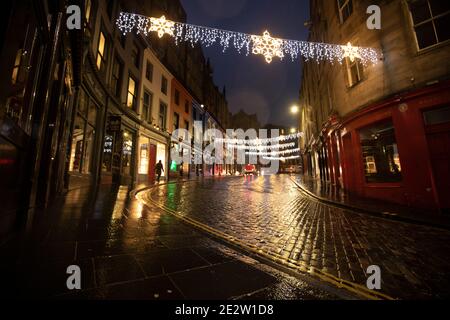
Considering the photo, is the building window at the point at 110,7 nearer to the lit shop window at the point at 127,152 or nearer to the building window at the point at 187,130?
the lit shop window at the point at 127,152

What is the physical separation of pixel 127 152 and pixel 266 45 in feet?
41.0

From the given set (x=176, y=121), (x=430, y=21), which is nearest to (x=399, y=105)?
(x=430, y=21)

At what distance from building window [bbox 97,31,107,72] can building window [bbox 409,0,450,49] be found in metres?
14.5

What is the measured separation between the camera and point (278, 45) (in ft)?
27.3

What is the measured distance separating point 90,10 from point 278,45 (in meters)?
9.21

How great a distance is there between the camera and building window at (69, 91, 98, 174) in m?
10.0

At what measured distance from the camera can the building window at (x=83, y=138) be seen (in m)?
10.0

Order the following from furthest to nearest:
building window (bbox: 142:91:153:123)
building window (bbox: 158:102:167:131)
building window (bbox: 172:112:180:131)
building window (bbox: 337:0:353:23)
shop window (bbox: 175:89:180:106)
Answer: shop window (bbox: 175:89:180:106), building window (bbox: 172:112:180:131), building window (bbox: 158:102:167:131), building window (bbox: 142:91:153:123), building window (bbox: 337:0:353:23)

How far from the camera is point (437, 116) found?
7398 mm

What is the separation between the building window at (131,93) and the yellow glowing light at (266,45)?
1136cm

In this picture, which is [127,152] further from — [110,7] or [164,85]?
[110,7]

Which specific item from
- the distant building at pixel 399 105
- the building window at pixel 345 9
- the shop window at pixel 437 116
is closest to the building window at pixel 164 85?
the distant building at pixel 399 105

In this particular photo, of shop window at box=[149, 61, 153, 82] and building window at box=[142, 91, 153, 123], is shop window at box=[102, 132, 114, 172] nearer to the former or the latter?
building window at box=[142, 91, 153, 123]

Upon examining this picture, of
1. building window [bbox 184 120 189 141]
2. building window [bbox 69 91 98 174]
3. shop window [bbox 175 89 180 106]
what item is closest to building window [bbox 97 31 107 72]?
building window [bbox 69 91 98 174]
